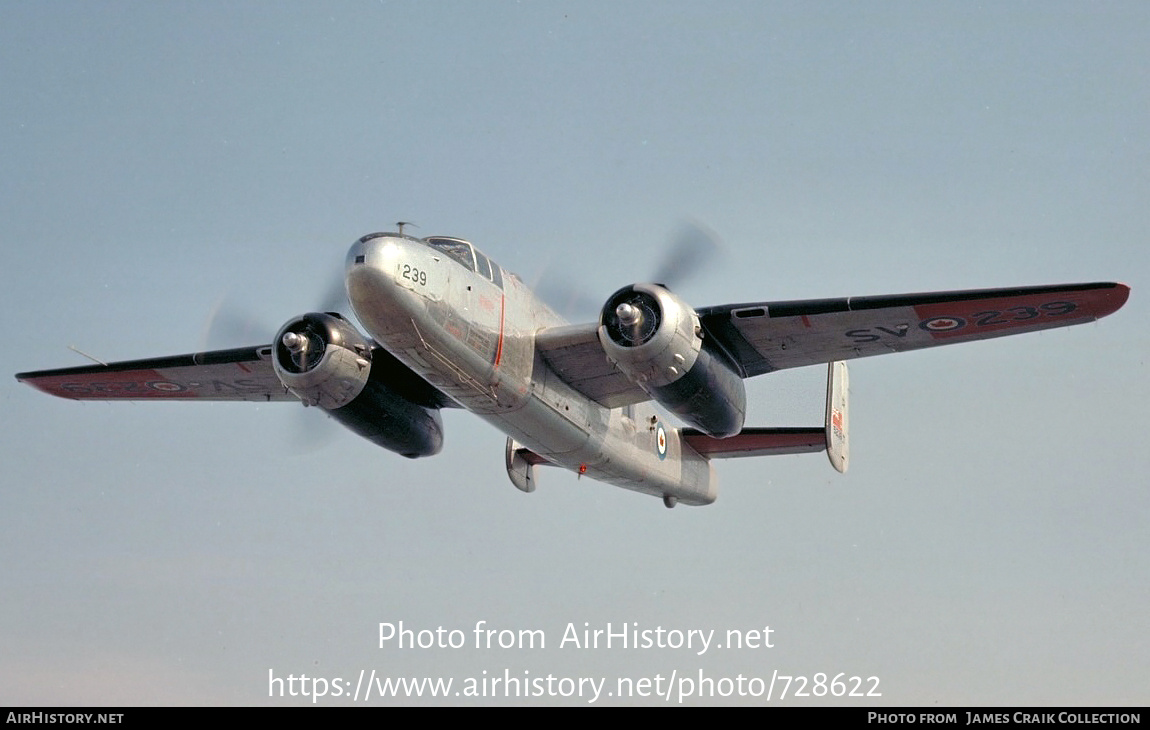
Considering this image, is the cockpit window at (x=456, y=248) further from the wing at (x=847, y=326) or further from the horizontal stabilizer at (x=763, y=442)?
the horizontal stabilizer at (x=763, y=442)

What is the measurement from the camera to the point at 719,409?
52.1 ft

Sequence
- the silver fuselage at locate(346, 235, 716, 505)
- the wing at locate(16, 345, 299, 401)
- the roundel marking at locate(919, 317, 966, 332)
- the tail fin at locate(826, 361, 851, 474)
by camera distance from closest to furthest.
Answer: the silver fuselage at locate(346, 235, 716, 505)
the roundel marking at locate(919, 317, 966, 332)
the wing at locate(16, 345, 299, 401)
the tail fin at locate(826, 361, 851, 474)

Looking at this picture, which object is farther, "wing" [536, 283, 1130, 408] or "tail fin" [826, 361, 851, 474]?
"tail fin" [826, 361, 851, 474]

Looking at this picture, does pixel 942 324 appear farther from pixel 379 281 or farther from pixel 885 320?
pixel 379 281

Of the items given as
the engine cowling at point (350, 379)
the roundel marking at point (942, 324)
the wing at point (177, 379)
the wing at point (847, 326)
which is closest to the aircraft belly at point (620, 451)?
the wing at point (847, 326)

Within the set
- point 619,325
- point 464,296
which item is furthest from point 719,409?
point 464,296

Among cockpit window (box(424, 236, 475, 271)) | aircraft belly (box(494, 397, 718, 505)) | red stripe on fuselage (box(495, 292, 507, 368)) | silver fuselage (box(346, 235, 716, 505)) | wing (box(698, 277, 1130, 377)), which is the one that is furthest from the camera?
aircraft belly (box(494, 397, 718, 505))

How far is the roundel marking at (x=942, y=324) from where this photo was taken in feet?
51.9

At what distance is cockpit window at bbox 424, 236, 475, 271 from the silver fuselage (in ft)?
0.50

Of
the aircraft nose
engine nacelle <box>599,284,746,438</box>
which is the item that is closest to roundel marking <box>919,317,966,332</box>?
engine nacelle <box>599,284,746,438</box>

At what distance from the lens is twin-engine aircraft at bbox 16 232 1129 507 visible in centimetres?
1467

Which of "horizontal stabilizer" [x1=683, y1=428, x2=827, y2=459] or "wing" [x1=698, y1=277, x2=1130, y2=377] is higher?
"horizontal stabilizer" [x1=683, y1=428, x2=827, y2=459]

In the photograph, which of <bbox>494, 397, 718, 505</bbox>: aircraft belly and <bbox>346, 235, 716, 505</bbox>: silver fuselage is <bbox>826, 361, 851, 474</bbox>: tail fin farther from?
<bbox>346, 235, 716, 505</bbox>: silver fuselage
